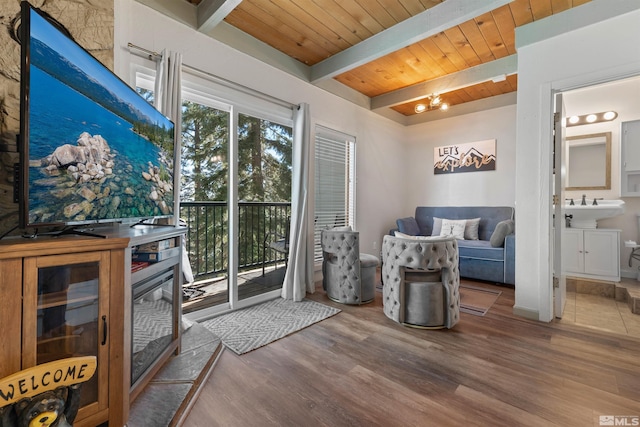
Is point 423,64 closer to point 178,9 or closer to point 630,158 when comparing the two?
point 178,9

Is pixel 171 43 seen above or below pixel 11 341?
above

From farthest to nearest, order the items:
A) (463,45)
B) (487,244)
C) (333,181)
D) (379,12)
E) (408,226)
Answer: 1. (408,226)
2. (333,181)
3. (487,244)
4. (463,45)
5. (379,12)

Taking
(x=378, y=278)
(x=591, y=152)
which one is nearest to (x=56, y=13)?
(x=378, y=278)

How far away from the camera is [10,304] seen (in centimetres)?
89

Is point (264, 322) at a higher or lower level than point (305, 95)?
lower

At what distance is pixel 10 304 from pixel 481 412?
2052mm

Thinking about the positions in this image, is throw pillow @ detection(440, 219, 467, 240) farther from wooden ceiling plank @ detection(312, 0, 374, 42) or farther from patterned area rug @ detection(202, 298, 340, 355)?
wooden ceiling plank @ detection(312, 0, 374, 42)

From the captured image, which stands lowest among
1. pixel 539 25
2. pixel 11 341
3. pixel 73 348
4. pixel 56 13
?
pixel 73 348

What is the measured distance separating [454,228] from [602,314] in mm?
1897

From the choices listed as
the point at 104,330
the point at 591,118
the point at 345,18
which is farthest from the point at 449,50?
the point at 104,330

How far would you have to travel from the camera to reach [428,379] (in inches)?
64.5

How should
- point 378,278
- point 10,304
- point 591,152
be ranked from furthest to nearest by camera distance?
point 378,278
point 591,152
point 10,304

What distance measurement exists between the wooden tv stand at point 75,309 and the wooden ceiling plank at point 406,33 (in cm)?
273

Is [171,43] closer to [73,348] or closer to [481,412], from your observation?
[73,348]
